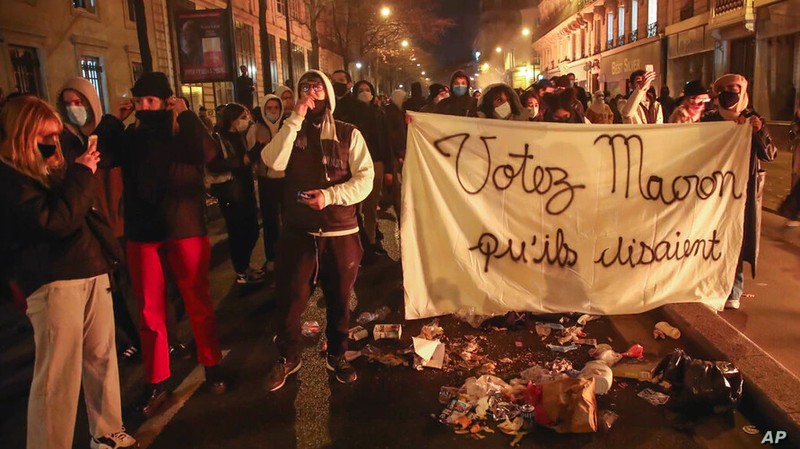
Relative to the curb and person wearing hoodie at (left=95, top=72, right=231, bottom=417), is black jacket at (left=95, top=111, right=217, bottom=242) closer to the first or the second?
person wearing hoodie at (left=95, top=72, right=231, bottom=417)

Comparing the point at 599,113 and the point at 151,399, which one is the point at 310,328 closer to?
the point at 151,399

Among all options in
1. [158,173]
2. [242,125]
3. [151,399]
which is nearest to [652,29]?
[242,125]

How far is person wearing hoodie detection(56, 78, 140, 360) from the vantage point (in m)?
3.98

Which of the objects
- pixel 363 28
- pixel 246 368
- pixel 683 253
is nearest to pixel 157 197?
pixel 246 368

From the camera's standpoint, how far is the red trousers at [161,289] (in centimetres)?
371

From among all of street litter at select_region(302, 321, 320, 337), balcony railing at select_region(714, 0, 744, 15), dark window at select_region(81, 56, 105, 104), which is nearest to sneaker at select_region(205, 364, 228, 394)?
street litter at select_region(302, 321, 320, 337)

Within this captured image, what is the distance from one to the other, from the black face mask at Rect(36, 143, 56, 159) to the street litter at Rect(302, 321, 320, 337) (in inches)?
101

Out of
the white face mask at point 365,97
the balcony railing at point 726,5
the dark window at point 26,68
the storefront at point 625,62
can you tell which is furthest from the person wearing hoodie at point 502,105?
the storefront at point 625,62

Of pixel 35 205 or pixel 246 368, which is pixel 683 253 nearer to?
pixel 246 368

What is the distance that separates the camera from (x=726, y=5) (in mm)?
21312

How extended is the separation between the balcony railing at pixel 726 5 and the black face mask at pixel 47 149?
22280 millimetres

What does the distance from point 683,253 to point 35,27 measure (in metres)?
15.9

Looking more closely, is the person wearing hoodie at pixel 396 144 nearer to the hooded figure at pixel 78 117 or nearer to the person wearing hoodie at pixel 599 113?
the person wearing hoodie at pixel 599 113

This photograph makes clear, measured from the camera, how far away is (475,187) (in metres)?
4.62
